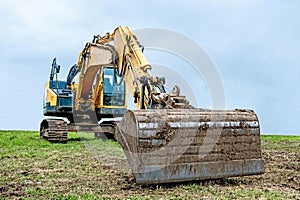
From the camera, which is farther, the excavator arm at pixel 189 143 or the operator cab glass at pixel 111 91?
the operator cab glass at pixel 111 91

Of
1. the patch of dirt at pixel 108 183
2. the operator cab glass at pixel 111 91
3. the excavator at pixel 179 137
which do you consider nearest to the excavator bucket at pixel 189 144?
the excavator at pixel 179 137

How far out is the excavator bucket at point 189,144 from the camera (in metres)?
5.13

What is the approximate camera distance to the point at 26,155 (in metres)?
8.84

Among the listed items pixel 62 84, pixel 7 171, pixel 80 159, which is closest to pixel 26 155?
pixel 80 159

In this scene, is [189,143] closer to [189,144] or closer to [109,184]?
[189,144]

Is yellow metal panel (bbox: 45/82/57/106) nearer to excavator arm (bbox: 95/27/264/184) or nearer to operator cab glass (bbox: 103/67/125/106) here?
operator cab glass (bbox: 103/67/125/106)

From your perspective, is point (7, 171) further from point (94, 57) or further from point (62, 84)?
point (62, 84)

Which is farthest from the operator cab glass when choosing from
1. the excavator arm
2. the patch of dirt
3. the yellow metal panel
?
the excavator arm

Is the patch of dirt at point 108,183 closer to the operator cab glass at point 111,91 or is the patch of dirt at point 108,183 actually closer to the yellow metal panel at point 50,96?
the operator cab glass at point 111,91

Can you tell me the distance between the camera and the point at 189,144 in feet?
17.5

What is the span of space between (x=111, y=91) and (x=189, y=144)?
8.45 metres

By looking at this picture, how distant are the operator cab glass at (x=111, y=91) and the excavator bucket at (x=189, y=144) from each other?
7.72 metres

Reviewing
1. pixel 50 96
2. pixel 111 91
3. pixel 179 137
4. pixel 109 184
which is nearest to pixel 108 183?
pixel 109 184

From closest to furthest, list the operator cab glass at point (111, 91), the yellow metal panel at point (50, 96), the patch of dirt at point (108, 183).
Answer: the patch of dirt at point (108, 183) → the operator cab glass at point (111, 91) → the yellow metal panel at point (50, 96)
